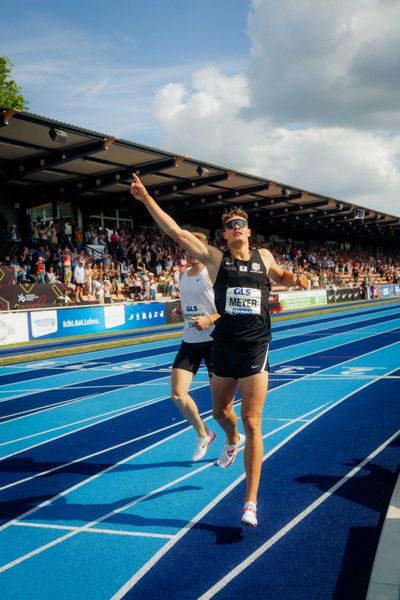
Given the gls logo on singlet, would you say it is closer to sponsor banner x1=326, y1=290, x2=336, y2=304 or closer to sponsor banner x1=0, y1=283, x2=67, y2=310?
sponsor banner x1=0, y1=283, x2=67, y2=310

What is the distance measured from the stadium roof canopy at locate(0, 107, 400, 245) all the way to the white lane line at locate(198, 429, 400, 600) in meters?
18.3

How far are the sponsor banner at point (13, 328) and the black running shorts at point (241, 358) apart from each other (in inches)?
665

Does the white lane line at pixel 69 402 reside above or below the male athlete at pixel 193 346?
below

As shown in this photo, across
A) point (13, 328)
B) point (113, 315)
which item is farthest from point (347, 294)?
point (13, 328)

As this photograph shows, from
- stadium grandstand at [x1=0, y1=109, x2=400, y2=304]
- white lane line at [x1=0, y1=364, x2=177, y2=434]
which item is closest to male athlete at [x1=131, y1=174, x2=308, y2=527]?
white lane line at [x1=0, y1=364, x2=177, y2=434]

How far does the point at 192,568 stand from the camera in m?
3.79

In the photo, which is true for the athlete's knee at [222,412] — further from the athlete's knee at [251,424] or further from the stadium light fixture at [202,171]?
the stadium light fixture at [202,171]

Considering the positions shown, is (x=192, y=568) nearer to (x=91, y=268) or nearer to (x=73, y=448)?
(x=73, y=448)

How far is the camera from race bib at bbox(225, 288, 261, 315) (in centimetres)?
451

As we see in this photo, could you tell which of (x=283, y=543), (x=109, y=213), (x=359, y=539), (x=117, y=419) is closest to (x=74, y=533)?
(x=283, y=543)

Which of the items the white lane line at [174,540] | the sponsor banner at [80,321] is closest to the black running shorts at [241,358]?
the white lane line at [174,540]

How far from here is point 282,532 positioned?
4281mm

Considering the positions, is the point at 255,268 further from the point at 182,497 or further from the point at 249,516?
the point at 182,497

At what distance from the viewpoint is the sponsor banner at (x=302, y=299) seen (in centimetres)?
A: 3638
